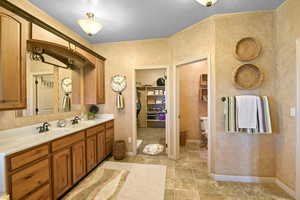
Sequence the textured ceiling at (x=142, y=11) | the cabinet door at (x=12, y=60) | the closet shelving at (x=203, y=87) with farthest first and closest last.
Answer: the closet shelving at (x=203, y=87) → the textured ceiling at (x=142, y=11) → the cabinet door at (x=12, y=60)

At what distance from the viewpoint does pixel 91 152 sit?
8.07 feet

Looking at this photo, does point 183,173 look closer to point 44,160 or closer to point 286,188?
point 286,188

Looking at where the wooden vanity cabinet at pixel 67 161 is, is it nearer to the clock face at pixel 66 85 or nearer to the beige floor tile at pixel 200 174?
the clock face at pixel 66 85

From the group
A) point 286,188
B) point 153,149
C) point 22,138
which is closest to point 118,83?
point 153,149

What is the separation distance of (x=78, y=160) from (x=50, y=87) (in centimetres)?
133

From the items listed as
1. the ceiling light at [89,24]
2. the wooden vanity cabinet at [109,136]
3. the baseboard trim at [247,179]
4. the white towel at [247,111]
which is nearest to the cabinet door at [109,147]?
the wooden vanity cabinet at [109,136]

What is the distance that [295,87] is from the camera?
5.92 feet

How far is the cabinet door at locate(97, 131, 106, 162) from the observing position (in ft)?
8.84

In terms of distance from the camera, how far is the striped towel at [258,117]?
2036 millimetres

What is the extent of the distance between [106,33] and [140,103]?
391 centimetres

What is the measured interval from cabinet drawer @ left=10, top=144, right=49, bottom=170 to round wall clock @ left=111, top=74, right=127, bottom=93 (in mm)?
1955

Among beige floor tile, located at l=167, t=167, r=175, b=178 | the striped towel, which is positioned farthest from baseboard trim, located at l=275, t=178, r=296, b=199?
beige floor tile, located at l=167, t=167, r=175, b=178

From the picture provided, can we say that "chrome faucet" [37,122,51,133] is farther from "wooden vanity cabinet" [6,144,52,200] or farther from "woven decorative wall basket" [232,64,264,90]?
"woven decorative wall basket" [232,64,264,90]

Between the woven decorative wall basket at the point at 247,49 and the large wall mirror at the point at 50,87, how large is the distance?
3.05 m
